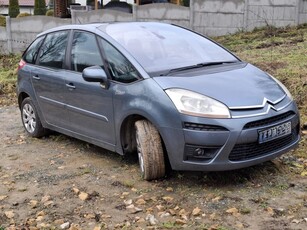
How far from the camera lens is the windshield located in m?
4.63

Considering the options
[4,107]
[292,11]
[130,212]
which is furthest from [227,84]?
[292,11]

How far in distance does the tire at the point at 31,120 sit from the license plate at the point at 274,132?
3319 millimetres

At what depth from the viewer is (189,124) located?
3930mm

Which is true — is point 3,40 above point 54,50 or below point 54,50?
below

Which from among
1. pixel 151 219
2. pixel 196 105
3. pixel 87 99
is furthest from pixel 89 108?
pixel 151 219

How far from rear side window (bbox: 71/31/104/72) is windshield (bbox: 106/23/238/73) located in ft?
0.79

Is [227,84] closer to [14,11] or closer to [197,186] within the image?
[197,186]

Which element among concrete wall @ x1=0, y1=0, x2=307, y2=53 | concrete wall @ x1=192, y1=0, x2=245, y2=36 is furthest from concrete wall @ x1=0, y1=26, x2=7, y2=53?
concrete wall @ x1=192, y1=0, x2=245, y2=36

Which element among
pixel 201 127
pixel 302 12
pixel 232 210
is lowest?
pixel 232 210

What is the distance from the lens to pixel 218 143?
12.8 feet

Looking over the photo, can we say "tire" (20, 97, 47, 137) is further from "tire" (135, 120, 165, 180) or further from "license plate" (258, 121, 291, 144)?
"license plate" (258, 121, 291, 144)

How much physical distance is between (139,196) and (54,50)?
250 cm

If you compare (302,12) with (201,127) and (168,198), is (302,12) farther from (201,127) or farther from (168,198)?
(168,198)

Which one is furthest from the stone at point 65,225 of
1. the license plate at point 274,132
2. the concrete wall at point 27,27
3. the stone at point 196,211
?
the concrete wall at point 27,27
